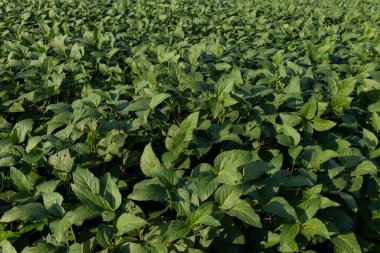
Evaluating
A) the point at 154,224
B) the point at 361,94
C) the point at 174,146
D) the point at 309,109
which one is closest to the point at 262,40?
the point at 361,94

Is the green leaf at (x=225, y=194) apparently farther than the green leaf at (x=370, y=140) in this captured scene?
No

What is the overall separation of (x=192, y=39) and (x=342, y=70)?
2.17 m

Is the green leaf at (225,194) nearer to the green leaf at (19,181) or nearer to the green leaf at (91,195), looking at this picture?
the green leaf at (91,195)

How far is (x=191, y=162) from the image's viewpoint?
2279mm

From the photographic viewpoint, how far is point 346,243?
186 cm

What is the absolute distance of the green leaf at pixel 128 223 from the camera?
5.05 ft

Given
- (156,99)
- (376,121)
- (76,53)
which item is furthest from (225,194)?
(76,53)

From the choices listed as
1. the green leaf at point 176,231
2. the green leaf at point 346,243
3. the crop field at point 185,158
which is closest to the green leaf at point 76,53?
the crop field at point 185,158

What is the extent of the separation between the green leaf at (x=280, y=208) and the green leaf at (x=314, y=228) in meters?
0.08

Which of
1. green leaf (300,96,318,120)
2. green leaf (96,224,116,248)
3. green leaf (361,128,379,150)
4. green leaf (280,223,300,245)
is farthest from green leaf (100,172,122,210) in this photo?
green leaf (361,128,379,150)

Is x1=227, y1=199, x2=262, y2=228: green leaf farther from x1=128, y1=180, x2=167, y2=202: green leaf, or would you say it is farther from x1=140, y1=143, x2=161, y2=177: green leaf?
x1=140, y1=143, x2=161, y2=177: green leaf

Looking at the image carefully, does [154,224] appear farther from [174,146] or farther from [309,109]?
[309,109]

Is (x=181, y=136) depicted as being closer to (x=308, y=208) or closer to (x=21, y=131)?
(x=308, y=208)

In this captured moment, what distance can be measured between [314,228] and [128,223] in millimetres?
874
